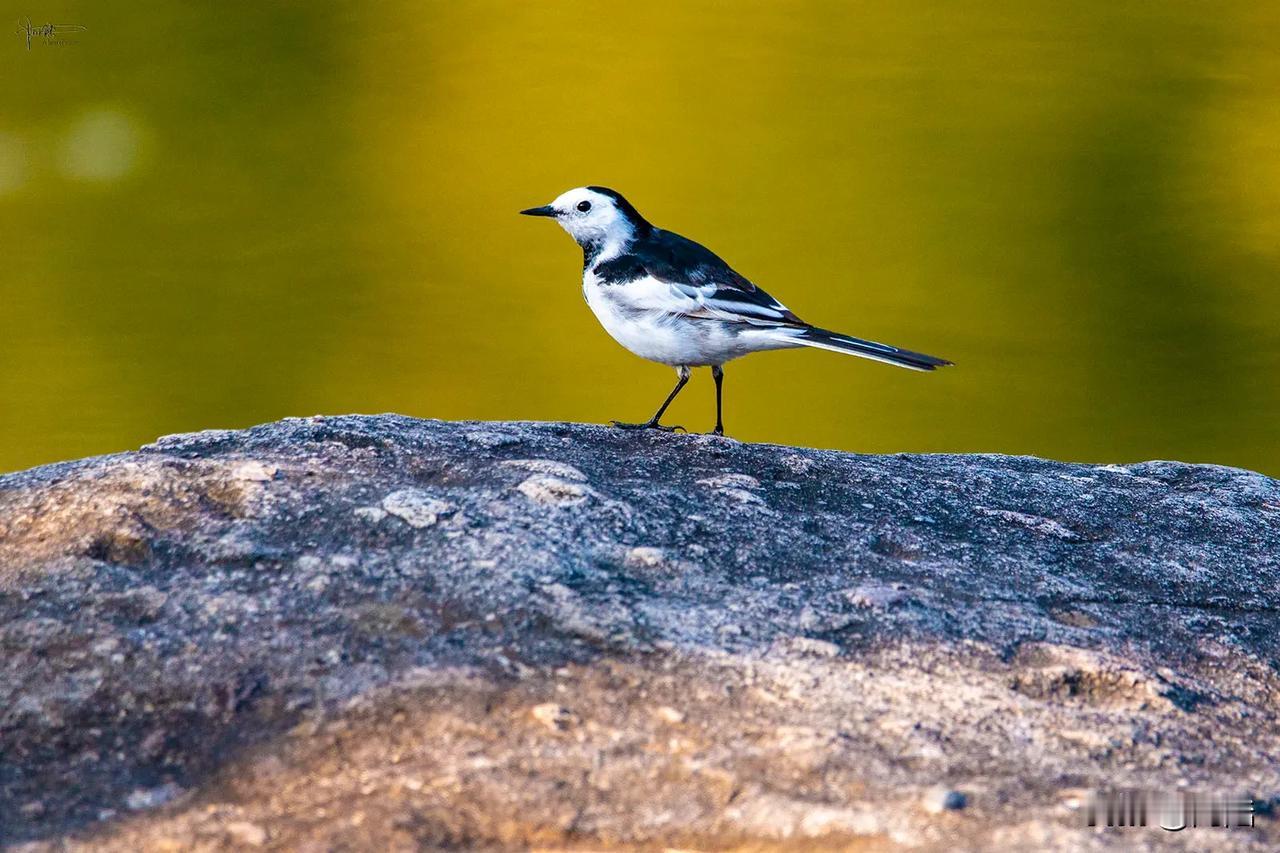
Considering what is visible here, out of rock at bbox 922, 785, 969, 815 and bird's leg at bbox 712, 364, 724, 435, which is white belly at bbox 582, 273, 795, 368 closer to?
bird's leg at bbox 712, 364, 724, 435

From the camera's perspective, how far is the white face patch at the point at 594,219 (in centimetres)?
449

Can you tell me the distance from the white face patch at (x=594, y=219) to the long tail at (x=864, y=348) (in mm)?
837

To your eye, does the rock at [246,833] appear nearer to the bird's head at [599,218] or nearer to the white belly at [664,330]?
the white belly at [664,330]

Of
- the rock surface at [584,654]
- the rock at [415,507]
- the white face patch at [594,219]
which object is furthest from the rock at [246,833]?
the white face patch at [594,219]

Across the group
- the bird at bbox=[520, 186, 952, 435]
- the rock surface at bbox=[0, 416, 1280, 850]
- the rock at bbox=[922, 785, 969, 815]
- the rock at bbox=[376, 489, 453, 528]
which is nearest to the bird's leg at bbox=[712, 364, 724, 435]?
the bird at bbox=[520, 186, 952, 435]

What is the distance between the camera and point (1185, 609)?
3.15m

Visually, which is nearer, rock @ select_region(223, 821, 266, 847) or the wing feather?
rock @ select_region(223, 821, 266, 847)

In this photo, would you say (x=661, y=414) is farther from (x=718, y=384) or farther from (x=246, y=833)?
(x=246, y=833)

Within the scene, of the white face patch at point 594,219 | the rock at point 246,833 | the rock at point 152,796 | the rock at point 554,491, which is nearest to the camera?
the rock at point 246,833

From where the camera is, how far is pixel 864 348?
3.63 m

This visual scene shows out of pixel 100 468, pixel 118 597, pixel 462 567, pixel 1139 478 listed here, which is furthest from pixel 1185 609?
pixel 100 468

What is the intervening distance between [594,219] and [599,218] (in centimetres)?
2

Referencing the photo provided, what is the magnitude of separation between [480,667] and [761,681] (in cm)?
49

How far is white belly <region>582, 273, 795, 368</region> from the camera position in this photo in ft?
13.3
